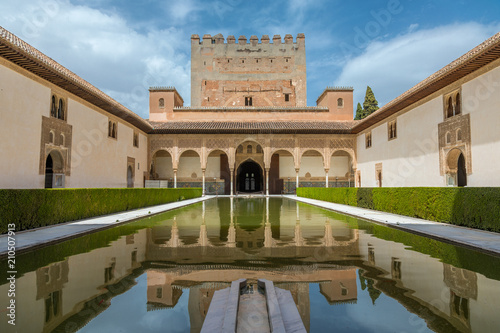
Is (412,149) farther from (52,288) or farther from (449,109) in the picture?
(52,288)

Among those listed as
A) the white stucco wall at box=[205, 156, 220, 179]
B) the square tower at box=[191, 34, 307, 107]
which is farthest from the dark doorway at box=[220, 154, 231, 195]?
the square tower at box=[191, 34, 307, 107]

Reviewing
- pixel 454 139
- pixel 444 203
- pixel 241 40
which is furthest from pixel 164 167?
pixel 444 203

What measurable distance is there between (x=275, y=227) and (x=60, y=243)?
4255mm

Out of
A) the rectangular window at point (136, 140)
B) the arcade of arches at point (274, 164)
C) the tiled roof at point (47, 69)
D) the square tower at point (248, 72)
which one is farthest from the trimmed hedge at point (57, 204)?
the square tower at point (248, 72)

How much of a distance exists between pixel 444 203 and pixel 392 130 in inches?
445

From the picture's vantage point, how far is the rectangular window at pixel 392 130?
59.3 feet

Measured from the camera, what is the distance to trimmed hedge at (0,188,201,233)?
643 centimetres

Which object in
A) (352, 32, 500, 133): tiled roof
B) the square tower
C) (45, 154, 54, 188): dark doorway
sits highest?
the square tower

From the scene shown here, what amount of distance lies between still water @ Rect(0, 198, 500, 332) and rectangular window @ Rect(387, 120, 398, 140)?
553 inches

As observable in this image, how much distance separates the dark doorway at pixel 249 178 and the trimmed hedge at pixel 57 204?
19.7 m

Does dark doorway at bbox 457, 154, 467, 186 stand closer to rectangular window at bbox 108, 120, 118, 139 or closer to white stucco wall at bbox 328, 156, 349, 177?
white stucco wall at bbox 328, 156, 349, 177

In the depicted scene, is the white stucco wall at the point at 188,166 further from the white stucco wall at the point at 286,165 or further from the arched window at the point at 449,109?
the arched window at the point at 449,109

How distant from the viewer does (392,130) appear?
18.4 metres

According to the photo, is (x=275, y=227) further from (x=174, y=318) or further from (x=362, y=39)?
(x=362, y=39)
